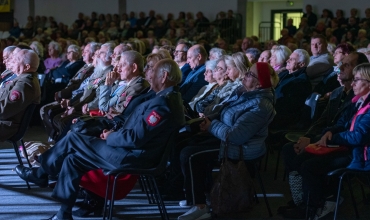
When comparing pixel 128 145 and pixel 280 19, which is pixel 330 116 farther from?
pixel 280 19

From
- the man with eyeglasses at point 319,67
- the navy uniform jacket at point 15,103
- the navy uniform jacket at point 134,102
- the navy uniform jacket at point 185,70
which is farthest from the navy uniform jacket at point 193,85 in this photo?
the navy uniform jacket at point 15,103

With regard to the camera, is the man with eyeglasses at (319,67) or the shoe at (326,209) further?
the man with eyeglasses at (319,67)

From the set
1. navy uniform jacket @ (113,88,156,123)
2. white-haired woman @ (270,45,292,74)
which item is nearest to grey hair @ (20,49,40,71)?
navy uniform jacket @ (113,88,156,123)

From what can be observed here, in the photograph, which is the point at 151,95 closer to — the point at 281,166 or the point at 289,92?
the point at 289,92

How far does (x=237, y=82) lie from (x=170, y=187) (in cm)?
104

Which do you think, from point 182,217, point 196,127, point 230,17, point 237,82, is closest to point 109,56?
point 237,82

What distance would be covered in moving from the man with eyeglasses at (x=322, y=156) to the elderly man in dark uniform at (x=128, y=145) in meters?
0.91

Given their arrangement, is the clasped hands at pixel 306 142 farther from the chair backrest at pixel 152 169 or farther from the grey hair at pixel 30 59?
the grey hair at pixel 30 59

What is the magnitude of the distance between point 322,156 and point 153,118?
1164mm

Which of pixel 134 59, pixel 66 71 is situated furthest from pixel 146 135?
pixel 66 71

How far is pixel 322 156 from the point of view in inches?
164

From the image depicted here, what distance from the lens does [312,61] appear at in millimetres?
6711

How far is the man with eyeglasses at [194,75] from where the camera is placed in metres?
6.21

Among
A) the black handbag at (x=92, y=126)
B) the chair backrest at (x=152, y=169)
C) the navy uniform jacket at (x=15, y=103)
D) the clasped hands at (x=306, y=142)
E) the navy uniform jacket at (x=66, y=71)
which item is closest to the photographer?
the chair backrest at (x=152, y=169)
